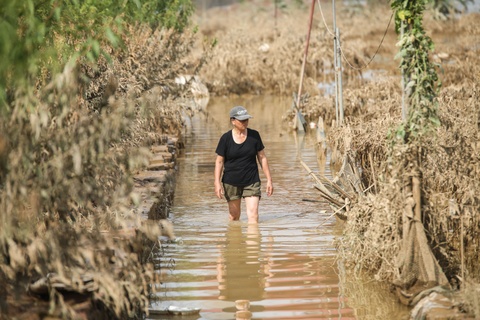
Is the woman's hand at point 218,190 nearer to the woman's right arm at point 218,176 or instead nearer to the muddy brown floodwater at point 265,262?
the woman's right arm at point 218,176

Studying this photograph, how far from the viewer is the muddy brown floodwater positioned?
29.3ft

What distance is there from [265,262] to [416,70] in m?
2.83

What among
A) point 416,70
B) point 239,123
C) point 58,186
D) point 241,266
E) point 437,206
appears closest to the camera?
point 58,186

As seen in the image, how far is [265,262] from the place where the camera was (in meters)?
10.8

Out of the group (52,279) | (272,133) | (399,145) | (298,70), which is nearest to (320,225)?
(399,145)

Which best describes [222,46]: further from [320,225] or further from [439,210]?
[439,210]

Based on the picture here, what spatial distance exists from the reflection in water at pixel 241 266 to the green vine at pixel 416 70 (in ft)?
6.64

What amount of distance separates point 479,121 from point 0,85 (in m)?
5.46

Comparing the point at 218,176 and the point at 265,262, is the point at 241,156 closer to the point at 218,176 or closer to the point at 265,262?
Answer: the point at 218,176

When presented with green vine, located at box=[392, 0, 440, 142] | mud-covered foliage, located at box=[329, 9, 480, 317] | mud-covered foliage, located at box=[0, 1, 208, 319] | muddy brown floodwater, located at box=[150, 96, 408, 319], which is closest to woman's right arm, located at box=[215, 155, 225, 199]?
muddy brown floodwater, located at box=[150, 96, 408, 319]

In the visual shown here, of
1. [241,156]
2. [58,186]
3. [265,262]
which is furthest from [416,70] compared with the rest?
[241,156]

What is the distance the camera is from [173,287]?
31.6 ft

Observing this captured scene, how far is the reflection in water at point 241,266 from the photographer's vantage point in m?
9.49

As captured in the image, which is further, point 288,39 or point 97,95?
point 288,39
